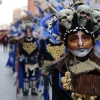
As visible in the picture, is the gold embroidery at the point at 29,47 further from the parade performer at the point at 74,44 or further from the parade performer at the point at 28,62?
the parade performer at the point at 74,44

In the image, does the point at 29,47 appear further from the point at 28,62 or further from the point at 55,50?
the point at 55,50

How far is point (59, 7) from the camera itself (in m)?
4.28

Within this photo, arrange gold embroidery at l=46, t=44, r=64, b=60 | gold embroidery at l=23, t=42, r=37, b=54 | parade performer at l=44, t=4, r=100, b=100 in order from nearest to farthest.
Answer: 1. parade performer at l=44, t=4, r=100, b=100
2. gold embroidery at l=46, t=44, r=64, b=60
3. gold embroidery at l=23, t=42, r=37, b=54

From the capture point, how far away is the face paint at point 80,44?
3.87m

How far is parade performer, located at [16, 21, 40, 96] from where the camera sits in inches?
394

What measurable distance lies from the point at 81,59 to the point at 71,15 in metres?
0.44

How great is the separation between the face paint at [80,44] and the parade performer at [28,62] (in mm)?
6065

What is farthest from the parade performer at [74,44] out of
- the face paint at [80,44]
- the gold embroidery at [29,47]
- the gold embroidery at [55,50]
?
the gold embroidery at [29,47]

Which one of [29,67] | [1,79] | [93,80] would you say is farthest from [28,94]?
[93,80]

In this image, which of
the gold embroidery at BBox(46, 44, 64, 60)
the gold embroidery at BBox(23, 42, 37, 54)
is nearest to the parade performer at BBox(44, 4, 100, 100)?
A: the gold embroidery at BBox(46, 44, 64, 60)

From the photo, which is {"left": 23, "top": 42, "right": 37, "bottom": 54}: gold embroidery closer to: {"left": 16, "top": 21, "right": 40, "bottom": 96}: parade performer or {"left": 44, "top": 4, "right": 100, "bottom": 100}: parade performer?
{"left": 16, "top": 21, "right": 40, "bottom": 96}: parade performer

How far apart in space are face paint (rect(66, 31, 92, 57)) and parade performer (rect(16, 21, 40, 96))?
606 cm

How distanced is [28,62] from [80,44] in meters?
6.25

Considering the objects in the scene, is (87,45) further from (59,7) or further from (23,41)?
(23,41)
